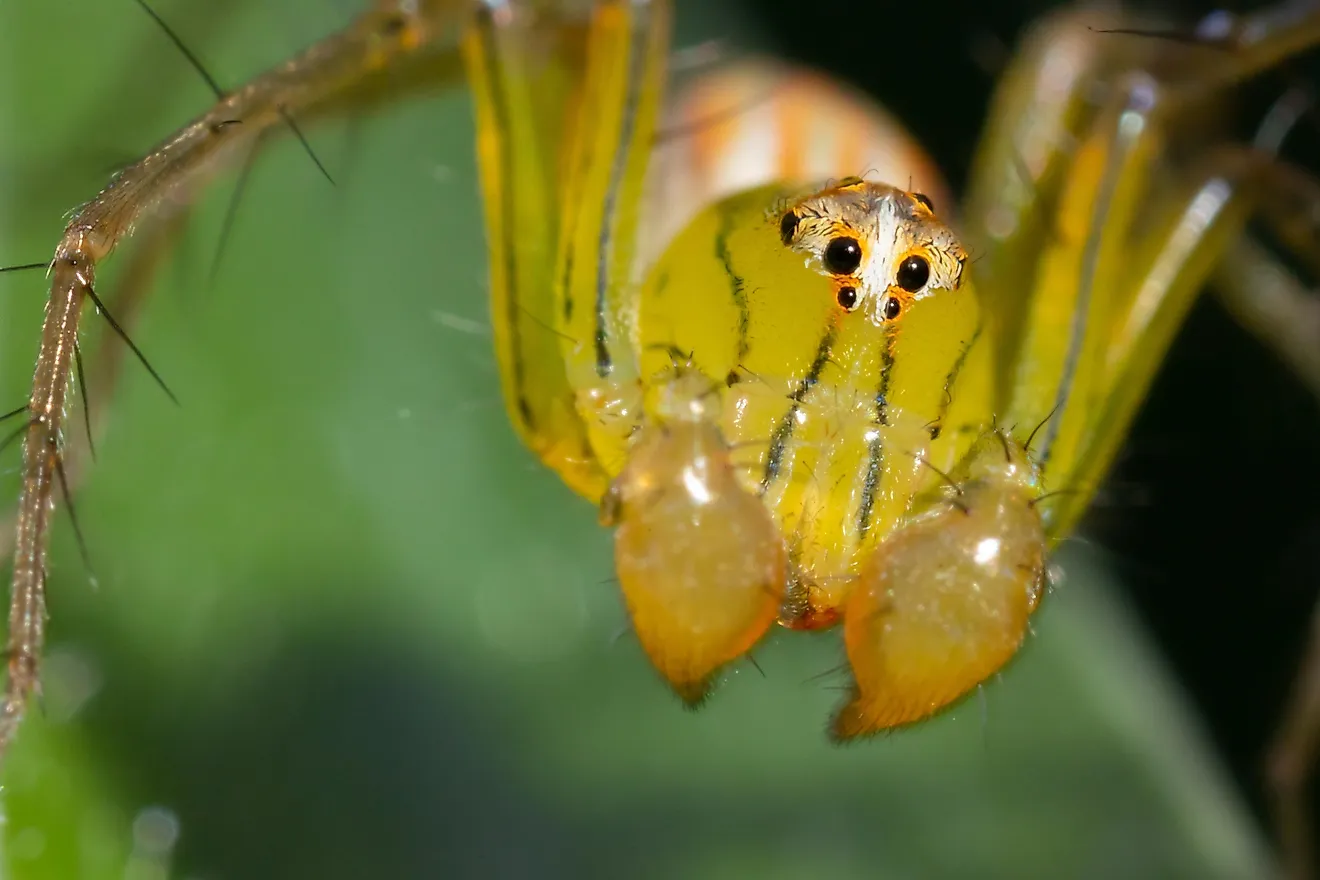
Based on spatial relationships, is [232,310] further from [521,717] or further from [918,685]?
[918,685]

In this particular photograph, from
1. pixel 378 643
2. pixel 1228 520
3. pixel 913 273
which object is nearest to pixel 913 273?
pixel 913 273

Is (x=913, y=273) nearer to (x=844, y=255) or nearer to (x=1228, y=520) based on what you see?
(x=844, y=255)

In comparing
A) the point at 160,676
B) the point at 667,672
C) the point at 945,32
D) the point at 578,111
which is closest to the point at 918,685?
the point at 667,672

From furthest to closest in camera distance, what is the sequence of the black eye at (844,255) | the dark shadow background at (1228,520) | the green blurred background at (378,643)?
the dark shadow background at (1228,520) < the green blurred background at (378,643) < the black eye at (844,255)

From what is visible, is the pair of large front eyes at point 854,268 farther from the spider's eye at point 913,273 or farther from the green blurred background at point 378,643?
the green blurred background at point 378,643

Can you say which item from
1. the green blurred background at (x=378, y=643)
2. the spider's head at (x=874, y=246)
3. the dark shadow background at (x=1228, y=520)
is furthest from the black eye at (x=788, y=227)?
the dark shadow background at (x=1228, y=520)

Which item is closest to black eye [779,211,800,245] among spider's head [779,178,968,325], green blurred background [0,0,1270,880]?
spider's head [779,178,968,325]

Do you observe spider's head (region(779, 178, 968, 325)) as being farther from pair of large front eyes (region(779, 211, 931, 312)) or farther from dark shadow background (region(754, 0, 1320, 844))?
dark shadow background (region(754, 0, 1320, 844))

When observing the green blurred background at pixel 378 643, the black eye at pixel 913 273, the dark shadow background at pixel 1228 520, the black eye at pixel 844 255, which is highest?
the black eye at pixel 844 255
